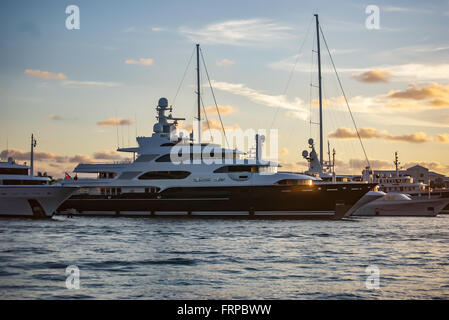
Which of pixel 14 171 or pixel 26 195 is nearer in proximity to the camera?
pixel 26 195

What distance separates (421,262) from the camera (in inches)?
773

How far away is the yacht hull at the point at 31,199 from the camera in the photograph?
135 feet

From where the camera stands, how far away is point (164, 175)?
46750 mm

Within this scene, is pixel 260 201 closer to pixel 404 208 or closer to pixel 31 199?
pixel 31 199

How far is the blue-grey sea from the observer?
14203mm

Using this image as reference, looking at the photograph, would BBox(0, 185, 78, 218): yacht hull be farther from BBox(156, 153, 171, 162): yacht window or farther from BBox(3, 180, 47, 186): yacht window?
BBox(156, 153, 171, 162): yacht window

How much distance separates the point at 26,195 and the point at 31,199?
0.64 metres

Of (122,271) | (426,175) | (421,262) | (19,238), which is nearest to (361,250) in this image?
(421,262)

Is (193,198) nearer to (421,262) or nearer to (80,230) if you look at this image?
(80,230)

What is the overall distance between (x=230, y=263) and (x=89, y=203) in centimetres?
3231

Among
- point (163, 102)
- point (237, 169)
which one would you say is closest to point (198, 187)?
point (237, 169)

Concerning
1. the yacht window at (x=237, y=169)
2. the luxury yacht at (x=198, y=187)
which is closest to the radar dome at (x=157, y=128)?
the luxury yacht at (x=198, y=187)

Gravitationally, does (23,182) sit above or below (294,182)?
above

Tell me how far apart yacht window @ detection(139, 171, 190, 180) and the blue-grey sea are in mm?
14014
